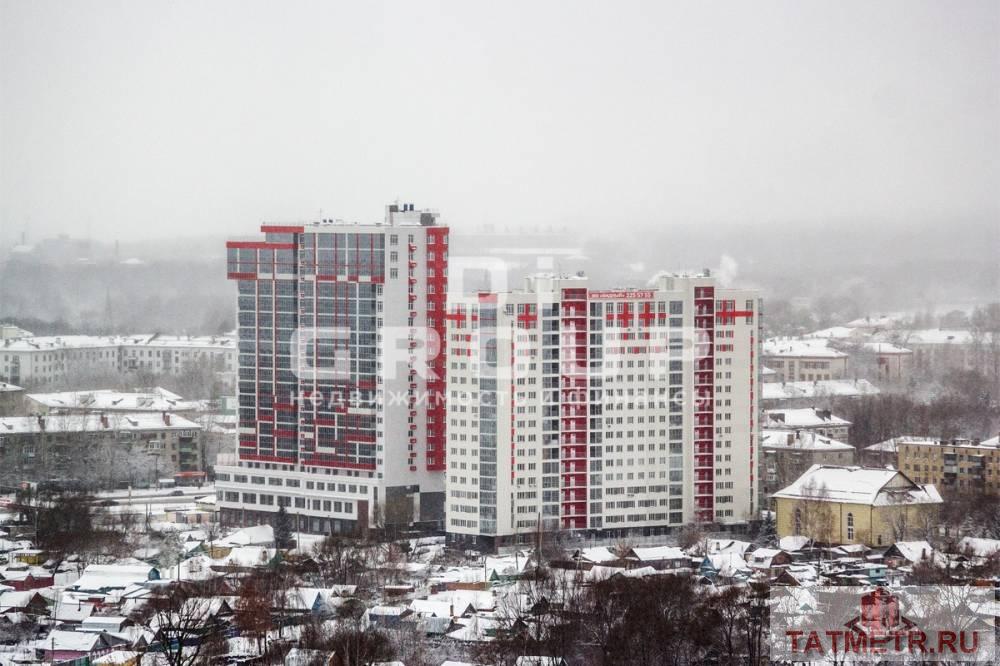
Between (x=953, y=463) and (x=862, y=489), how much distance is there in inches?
166

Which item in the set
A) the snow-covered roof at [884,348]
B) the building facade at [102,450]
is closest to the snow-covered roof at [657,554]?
the building facade at [102,450]

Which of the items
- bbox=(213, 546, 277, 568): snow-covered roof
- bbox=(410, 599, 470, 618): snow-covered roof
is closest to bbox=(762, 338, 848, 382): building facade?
bbox=(213, 546, 277, 568): snow-covered roof

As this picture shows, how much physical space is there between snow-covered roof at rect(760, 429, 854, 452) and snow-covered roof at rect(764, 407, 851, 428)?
53.5 inches

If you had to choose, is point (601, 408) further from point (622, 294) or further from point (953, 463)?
point (953, 463)

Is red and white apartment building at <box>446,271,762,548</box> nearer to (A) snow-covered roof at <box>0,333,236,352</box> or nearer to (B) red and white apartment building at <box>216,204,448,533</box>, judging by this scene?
(B) red and white apartment building at <box>216,204,448,533</box>

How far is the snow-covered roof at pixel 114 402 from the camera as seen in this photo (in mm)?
27484

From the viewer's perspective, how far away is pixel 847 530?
1898 cm

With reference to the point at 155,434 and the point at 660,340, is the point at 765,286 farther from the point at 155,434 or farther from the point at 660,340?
the point at 660,340

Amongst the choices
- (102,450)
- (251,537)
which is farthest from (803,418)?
(251,537)

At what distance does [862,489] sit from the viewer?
62.6 feet

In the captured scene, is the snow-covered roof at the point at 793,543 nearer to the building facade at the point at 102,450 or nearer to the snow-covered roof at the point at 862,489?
the snow-covered roof at the point at 862,489

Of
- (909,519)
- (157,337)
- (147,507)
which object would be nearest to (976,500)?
(909,519)

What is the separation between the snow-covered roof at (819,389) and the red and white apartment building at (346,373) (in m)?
11.0

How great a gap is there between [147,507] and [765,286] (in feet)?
85.3
